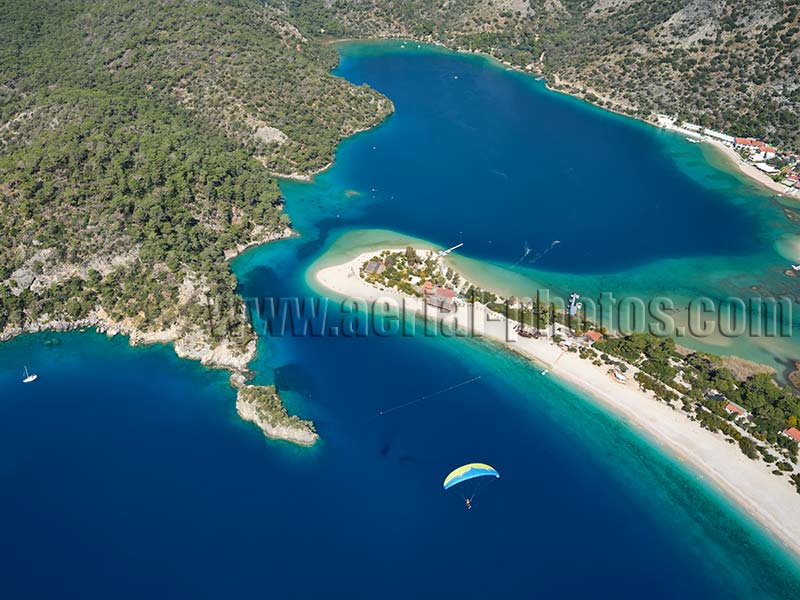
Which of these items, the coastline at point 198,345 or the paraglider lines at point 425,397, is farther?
the paraglider lines at point 425,397

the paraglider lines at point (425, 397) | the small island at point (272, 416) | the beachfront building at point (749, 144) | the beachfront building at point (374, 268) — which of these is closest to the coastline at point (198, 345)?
the small island at point (272, 416)

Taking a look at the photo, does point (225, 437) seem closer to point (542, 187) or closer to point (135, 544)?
point (135, 544)

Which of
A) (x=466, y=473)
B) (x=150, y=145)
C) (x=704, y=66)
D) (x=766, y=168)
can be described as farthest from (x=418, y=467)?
(x=704, y=66)

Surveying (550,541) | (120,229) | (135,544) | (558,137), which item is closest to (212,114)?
(120,229)

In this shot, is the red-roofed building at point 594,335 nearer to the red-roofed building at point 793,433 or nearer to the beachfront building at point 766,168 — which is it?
the red-roofed building at point 793,433

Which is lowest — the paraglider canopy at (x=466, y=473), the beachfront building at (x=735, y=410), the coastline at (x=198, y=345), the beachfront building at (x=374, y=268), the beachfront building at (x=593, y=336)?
the coastline at (x=198, y=345)

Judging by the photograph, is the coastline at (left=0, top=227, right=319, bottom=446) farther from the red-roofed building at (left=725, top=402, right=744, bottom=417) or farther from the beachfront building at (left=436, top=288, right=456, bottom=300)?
the red-roofed building at (left=725, top=402, right=744, bottom=417)
